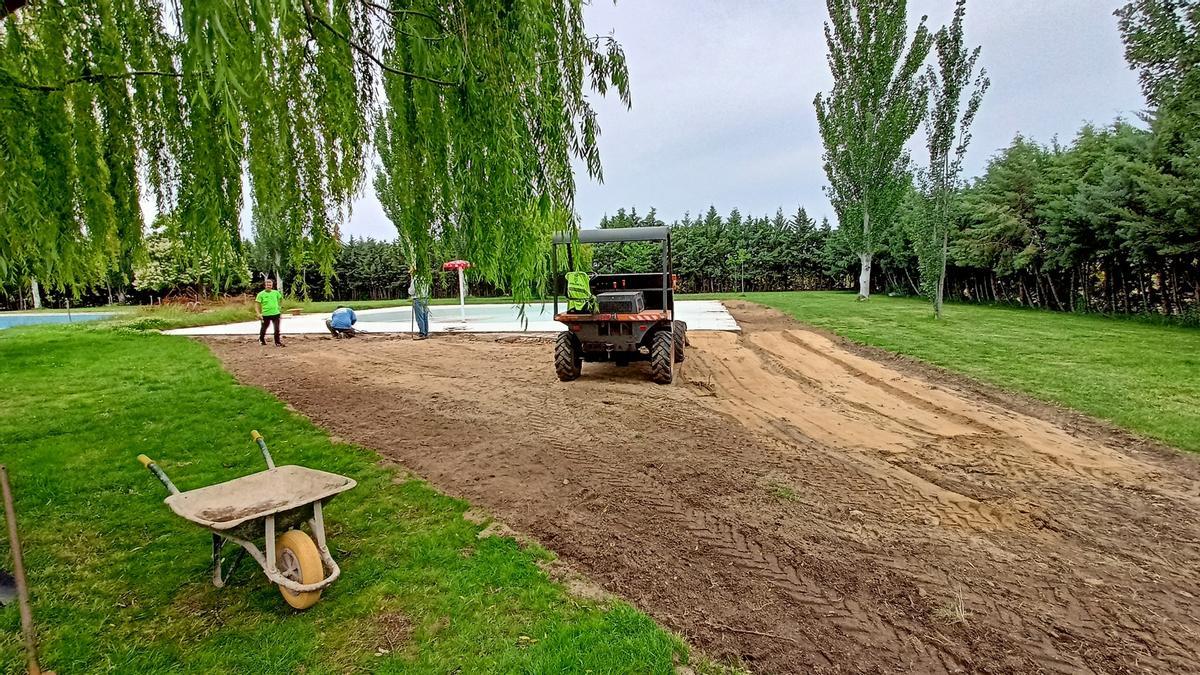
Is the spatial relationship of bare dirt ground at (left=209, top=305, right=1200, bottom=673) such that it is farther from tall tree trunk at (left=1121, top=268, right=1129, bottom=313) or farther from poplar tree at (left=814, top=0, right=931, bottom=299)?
poplar tree at (left=814, top=0, right=931, bottom=299)

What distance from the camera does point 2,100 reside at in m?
2.29

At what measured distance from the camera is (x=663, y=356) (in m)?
7.15

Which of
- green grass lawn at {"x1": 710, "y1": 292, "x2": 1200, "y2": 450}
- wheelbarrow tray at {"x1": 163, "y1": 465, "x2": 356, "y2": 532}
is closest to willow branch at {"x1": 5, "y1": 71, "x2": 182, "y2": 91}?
wheelbarrow tray at {"x1": 163, "y1": 465, "x2": 356, "y2": 532}

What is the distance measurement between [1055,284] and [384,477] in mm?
22859

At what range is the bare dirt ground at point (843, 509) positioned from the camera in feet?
7.48

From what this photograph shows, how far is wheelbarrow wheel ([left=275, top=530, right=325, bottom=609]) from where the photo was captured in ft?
7.91

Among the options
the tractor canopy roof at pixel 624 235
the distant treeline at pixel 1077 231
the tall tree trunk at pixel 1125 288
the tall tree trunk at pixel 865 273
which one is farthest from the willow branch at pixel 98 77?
the tall tree trunk at pixel 865 273

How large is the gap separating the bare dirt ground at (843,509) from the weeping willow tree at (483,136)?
5.52ft

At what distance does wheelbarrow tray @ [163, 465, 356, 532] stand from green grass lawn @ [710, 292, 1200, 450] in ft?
21.2

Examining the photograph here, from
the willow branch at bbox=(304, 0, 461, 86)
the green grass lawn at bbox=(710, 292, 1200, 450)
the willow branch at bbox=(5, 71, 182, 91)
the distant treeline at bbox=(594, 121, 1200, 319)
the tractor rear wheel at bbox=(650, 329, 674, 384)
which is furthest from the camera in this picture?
the distant treeline at bbox=(594, 121, 1200, 319)

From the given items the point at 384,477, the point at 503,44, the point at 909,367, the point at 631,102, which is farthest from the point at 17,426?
the point at 909,367

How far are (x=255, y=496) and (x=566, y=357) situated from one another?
16.7 feet

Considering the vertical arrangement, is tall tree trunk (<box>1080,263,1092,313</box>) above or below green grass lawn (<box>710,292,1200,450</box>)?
above

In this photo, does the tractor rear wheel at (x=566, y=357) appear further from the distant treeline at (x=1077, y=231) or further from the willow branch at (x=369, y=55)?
the willow branch at (x=369, y=55)
